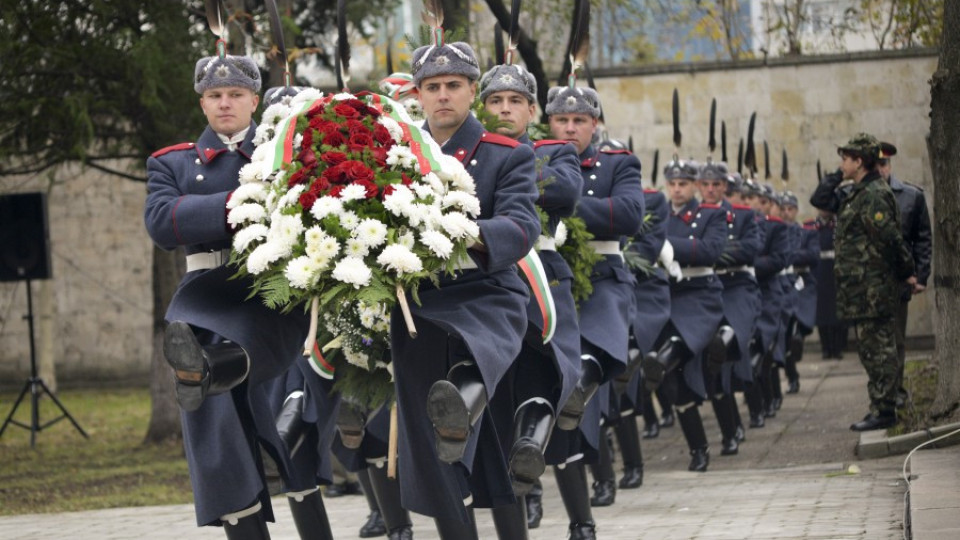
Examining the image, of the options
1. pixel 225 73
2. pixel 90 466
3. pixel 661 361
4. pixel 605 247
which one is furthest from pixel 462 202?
pixel 90 466

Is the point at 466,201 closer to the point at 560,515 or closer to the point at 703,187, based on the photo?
the point at 560,515

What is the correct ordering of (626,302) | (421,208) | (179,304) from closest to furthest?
(421,208)
(179,304)
(626,302)

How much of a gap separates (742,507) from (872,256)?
380cm

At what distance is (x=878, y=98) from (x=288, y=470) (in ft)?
61.2

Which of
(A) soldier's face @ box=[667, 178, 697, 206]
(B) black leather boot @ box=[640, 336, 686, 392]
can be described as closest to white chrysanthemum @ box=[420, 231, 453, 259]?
(B) black leather boot @ box=[640, 336, 686, 392]

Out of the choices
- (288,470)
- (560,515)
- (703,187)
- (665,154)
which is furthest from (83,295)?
(288,470)

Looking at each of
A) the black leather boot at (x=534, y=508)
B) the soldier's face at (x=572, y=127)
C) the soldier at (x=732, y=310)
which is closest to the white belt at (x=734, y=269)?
the soldier at (x=732, y=310)

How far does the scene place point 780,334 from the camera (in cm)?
1662

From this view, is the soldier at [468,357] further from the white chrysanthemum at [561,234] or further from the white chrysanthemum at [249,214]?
the white chrysanthemum at [561,234]

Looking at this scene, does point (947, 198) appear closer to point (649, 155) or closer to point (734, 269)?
point (734, 269)

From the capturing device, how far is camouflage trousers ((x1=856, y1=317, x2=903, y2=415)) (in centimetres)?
1262

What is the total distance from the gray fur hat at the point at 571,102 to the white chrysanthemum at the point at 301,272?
12.6 ft

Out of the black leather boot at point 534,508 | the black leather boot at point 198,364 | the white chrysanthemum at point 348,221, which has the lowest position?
the black leather boot at point 534,508

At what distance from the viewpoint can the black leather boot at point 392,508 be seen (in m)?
8.24
